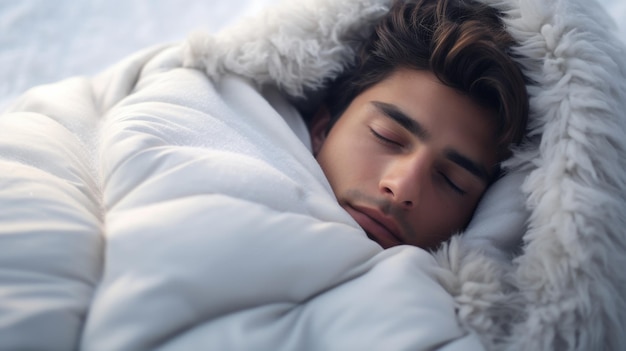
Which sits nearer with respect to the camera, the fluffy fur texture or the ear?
the fluffy fur texture

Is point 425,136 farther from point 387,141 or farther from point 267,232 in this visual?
point 267,232

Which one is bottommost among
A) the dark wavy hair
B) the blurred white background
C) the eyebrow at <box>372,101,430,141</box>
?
the blurred white background

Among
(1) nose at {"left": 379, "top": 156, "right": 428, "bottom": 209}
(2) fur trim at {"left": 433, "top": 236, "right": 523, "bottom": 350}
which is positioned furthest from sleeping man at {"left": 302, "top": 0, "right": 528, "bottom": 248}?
(2) fur trim at {"left": 433, "top": 236, "right": 523, "bottom": 350}

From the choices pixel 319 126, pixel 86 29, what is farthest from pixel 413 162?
pixel 86 29

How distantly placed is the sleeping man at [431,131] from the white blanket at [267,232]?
1.8 inches

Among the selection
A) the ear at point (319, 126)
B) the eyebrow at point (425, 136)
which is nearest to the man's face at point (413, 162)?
the eyebrow at point (425, 136)

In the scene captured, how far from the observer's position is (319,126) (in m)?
1.12

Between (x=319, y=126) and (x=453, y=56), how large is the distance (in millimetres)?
315

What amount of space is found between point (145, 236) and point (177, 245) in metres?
0.04

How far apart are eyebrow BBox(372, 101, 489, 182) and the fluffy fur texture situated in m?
0.07

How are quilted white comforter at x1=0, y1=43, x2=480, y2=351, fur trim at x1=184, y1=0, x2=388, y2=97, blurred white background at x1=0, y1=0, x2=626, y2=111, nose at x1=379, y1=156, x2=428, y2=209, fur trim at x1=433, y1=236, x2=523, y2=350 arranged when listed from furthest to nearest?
blurred white background at x1=0, y1=0, x2=626, y2=111
fur trim at x1=184, y1=0, x2=388, y2=97
nose at x1=379, y1=156, x2=428, y2=209
fur trim at x1=433, y1=236, x2=523, y2=350
quilted white comforter at x1=0, y1=43, x2=480, y2=351

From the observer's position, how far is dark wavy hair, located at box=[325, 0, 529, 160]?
900 mm

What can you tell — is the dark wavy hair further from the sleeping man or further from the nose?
the nose

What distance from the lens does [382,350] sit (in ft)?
1.92
